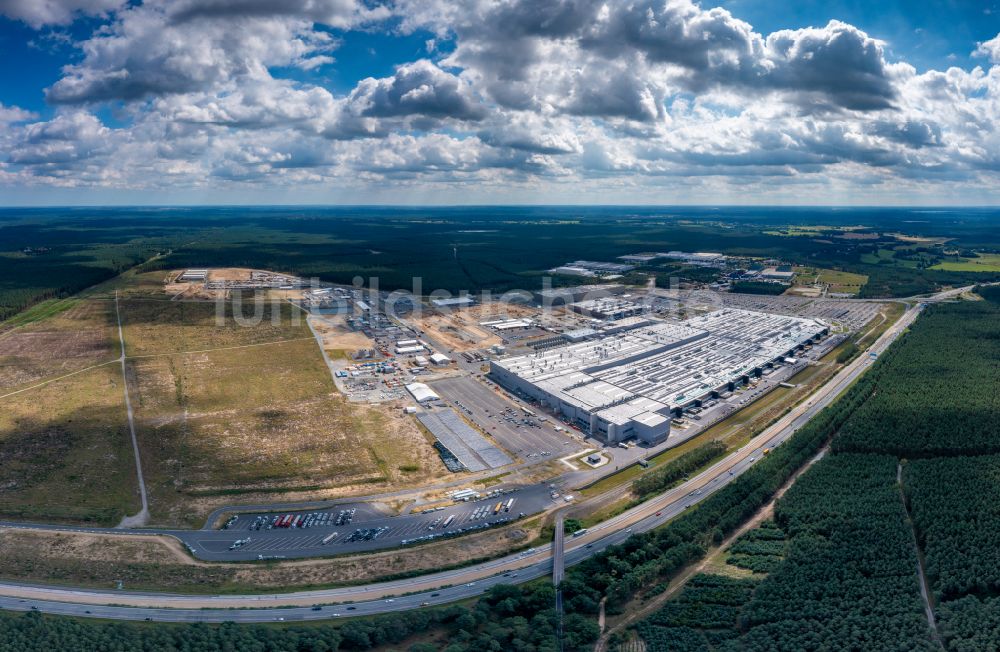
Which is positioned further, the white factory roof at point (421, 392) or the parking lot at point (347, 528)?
the white factory roof at point (421, 392)

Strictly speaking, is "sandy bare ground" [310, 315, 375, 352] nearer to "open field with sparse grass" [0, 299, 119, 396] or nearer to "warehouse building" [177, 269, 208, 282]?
"open field with sparse grass" [0, 299, 119, 396]

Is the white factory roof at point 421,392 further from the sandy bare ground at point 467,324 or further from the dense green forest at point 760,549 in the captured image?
the dense green forest at point 760,549

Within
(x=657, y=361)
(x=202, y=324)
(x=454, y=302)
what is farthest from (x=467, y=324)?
(x=202, y=324)

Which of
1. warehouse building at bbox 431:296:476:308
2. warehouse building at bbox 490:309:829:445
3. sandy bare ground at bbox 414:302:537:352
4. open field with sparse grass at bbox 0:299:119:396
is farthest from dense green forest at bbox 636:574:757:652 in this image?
warehouse building at bbox 431:296:476:308

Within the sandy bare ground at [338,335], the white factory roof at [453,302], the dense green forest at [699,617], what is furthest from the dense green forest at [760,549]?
the white factory roof at [453,302]

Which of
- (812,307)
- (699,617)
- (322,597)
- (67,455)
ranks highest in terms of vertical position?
(812,307)

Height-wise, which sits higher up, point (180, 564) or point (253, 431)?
point (253, 431)

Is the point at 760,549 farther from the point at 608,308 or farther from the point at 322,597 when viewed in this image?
the point at 608,308

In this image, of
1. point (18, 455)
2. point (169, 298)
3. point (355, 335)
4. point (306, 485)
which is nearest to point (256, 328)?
point (355, 335)
